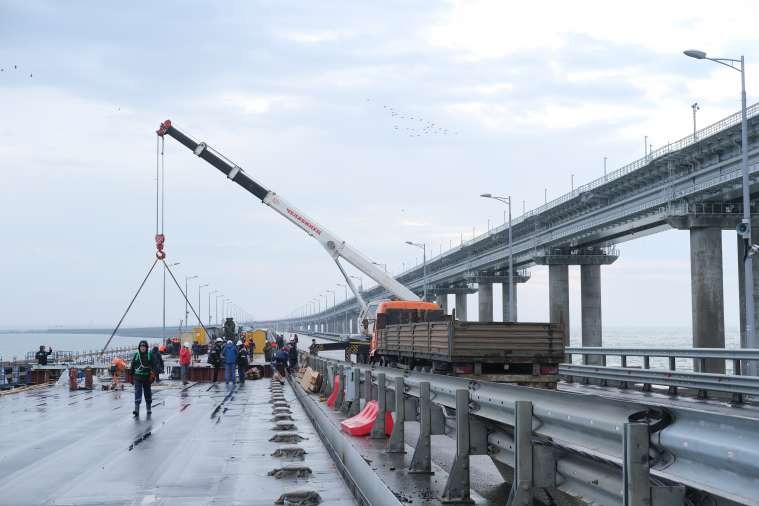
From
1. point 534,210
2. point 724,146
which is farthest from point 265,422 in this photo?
point 534,210

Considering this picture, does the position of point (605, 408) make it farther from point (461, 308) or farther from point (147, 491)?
point (461, 308)

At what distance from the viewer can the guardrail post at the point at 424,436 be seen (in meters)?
10.2

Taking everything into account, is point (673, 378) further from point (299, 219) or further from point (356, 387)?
point (299, 219)

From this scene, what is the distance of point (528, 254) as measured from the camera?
83688 millimetres

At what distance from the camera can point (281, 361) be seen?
40.1 m

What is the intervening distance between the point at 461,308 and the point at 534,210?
2153 inches

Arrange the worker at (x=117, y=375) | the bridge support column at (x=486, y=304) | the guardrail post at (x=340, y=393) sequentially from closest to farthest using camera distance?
the guardrail post at (x=340, y=393), the worker at (x=117, y=375), the bridge support column at (x=486, y=304)

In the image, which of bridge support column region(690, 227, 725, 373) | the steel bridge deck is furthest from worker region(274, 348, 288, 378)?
bridge support column region(690, 227, 725, 373)

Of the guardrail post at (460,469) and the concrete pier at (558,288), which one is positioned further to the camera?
the concrete pier at (558,288)

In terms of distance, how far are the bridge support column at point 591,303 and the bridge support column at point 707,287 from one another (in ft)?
84.9

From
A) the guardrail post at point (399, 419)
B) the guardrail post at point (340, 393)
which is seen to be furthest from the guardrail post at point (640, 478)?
the guardrail post at point (340, 393)

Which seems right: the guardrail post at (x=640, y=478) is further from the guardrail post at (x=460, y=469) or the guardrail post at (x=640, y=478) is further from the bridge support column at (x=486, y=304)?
the bridge support column at (x=486, y=304)

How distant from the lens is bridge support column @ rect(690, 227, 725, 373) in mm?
51906

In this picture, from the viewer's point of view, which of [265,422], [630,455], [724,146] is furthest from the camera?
[724,146]
